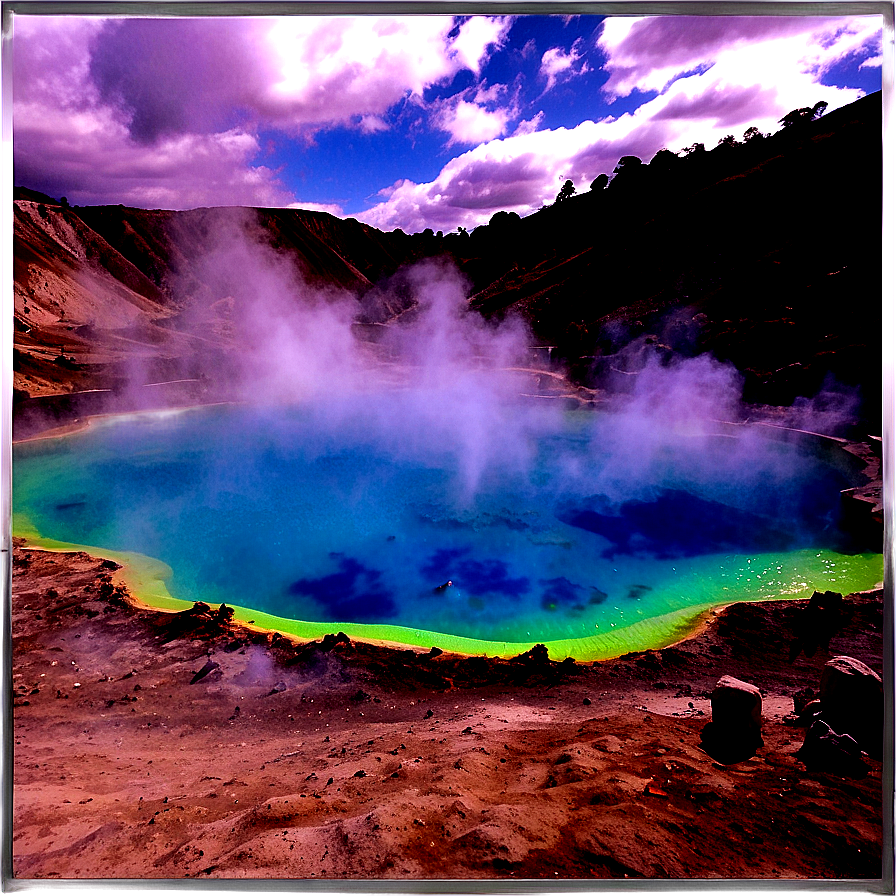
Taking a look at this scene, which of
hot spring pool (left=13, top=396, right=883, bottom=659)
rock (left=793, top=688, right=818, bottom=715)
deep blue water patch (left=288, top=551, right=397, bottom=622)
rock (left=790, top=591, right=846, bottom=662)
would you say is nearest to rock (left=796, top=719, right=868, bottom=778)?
rock (left=793, top=688, right=818, bottom=715)

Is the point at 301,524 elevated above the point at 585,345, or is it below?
below

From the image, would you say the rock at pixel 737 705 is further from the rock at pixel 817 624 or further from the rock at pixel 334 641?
the rock at pixel 334 641

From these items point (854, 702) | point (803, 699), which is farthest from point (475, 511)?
point (854, 702)

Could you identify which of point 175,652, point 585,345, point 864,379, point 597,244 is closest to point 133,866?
point 175,652

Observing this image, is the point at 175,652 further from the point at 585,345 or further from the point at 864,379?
the point at 585,345

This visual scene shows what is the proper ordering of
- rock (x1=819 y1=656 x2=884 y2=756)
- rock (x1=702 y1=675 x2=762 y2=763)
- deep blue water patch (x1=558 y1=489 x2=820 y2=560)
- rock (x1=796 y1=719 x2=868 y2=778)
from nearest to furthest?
rock (x1=796 y1=719 x2=868 y2=778)
rock (x1=819 y1=656 x2=884 y2=756)
rock (x1=702 y1=675 x2=762 y2=763)
deep blue water patch (x1=558 y1=489 x2=820 y2=560)

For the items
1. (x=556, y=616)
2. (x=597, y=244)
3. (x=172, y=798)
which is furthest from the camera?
(x=597, y=244)

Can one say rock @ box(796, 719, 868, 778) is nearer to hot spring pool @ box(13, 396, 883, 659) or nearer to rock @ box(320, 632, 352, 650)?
hot spring pool @ box(13, 396, 883, 659)
